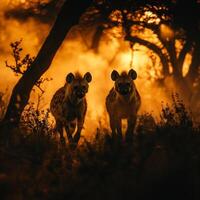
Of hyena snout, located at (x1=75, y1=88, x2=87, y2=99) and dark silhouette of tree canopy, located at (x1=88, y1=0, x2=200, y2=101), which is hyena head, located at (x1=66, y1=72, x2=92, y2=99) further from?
dark silhouette of tree canopy, located at (x1=88, y1=0, x2=200, y2=101)

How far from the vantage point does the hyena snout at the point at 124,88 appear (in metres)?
11.1

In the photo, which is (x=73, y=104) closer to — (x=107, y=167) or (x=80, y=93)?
(x=80, y=93)

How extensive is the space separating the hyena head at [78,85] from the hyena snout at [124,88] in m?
0.54

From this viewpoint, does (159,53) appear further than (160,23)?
Yes

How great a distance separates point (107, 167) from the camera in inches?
241

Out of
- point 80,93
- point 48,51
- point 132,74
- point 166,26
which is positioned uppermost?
point 166,26

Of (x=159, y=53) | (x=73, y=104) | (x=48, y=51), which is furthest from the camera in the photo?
(x=159, y=53)

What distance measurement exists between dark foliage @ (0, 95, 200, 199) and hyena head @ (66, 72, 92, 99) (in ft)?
9.82

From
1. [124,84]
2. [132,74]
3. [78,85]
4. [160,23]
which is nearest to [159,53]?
[160,23]

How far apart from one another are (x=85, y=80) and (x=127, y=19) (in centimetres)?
920

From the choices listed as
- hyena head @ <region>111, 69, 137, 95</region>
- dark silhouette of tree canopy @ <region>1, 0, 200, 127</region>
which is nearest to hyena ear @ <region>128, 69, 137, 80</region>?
hyena head @ <region>111, 69, 137, 95</region>

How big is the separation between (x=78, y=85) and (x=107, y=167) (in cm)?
490

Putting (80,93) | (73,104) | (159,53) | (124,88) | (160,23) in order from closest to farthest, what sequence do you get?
(80,93) < (73,104) < (124,88) < (160,23) < (159,53)

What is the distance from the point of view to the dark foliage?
5465 mm
